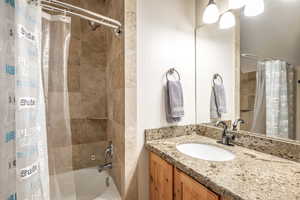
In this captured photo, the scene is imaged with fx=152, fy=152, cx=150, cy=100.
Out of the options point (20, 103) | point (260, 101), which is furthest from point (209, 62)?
point (20, 103)

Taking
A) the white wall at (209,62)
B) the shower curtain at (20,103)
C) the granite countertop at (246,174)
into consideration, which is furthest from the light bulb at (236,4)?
the shower curtain at (20,103)

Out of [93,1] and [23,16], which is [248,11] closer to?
[23,16]

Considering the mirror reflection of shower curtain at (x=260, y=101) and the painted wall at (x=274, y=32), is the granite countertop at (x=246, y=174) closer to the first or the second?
the mirror reflection of shower curtain at (x=260, y=101)

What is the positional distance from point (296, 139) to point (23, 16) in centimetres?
152

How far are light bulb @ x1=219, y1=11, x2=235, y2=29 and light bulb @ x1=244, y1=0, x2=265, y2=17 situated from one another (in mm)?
108

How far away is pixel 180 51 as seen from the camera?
1.47 meters

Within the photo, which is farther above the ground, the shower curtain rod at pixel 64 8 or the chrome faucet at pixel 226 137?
the shower curtain rod at pixel 64 8

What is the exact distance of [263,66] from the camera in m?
1.14

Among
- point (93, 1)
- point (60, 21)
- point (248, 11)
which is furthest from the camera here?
point (93, 1)

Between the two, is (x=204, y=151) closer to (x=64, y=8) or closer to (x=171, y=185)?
(x=171, y=185)

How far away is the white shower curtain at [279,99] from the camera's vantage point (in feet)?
3.26

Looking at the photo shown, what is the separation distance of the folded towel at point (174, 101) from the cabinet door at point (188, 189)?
0.52 m

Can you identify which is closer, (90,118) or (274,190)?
(274,190)

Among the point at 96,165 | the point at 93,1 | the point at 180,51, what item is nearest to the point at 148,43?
the point at 180,51
